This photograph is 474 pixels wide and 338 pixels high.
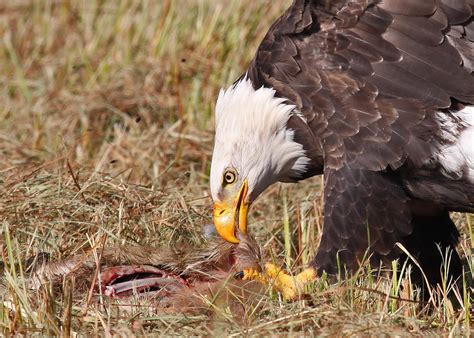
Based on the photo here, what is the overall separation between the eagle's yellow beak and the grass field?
155mm

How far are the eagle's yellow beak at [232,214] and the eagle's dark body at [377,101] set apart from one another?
38 centimetres

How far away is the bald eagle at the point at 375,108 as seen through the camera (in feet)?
15.0

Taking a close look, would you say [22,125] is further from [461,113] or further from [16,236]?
[461,113]

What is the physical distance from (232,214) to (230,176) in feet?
0.54

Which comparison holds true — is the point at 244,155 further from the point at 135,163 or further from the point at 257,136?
the point at 135,163

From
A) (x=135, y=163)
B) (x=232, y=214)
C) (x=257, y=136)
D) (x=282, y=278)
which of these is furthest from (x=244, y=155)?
(x=135, y=163)

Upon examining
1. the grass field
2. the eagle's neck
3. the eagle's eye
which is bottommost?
the grass field

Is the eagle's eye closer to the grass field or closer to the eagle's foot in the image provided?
the grass field

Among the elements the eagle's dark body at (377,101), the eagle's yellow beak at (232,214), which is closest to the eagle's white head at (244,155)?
the eagle's yellow beak at (232,214)

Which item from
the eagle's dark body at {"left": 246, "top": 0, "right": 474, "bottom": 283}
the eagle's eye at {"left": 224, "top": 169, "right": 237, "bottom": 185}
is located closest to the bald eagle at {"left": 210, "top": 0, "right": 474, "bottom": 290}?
the eagle's dark body at {"left": 246, "top": 0, "right": 474, "bottom": 283}

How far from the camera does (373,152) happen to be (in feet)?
15.0

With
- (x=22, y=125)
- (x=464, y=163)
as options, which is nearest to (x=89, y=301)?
(x=464, y=163)

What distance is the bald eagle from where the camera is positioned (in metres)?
4.57

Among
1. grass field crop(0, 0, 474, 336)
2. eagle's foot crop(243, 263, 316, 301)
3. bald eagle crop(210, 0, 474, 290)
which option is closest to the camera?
grass field crop(0, 0, 474, 336)
